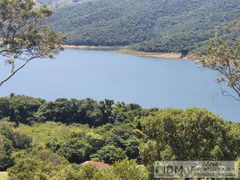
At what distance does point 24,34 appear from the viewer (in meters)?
7.11

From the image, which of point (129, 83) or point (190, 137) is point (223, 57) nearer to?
point (190, 137)

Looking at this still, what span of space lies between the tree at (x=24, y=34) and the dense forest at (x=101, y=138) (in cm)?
234

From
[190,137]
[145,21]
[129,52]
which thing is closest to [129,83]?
[129,52]

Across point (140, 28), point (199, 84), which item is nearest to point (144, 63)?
point (199, 84)

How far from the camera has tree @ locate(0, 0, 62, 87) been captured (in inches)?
271

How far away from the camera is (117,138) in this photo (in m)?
21.3

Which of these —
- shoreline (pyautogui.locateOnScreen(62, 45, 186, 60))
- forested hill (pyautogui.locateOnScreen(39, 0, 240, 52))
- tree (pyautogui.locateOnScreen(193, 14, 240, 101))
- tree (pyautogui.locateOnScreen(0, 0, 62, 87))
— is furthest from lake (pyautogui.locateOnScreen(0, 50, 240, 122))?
tree (pyautogui.locateOnScreen(0, 0, 62, 87))

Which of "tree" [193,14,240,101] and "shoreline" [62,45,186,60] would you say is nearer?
"tree" [193,14,240,101]

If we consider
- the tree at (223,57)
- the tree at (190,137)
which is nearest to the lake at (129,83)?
the tree at (223,57)

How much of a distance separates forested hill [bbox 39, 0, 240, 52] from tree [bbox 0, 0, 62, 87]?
52.1 meters

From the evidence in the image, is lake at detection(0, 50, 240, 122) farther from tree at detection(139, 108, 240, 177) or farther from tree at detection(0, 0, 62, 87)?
tree at detection(139, 108, 240, 177)

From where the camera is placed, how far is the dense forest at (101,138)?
215 inches

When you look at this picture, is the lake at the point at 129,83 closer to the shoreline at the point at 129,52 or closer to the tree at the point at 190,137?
the shoreline at the point at 129,52

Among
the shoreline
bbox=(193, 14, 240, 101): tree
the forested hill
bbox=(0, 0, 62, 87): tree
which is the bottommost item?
bbox=(193, 14, 240, 101): tree
